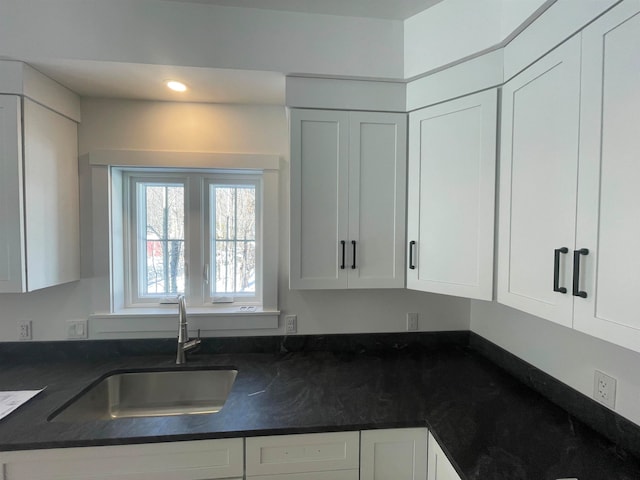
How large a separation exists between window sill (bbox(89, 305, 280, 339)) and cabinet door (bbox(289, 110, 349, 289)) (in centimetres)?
44

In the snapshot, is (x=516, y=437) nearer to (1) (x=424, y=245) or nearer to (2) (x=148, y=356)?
(1) (x=424, y=245)

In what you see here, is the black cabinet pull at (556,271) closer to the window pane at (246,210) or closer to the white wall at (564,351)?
the white wall at (564,351)

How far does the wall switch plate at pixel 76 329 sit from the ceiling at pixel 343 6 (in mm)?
1740

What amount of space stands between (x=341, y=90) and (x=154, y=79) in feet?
3.01

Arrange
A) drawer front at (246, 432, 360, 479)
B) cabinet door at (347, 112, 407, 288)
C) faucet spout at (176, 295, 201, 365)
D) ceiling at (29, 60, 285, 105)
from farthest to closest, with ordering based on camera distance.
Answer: faucet spout at (176, 295, 201, 365) < cabinet door at (347, 112, 407, 288) < ceiling at (29, 60, 285, 105) < drawer front at (246, 432, 360, 479)

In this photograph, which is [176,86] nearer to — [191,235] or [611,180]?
[191,235]

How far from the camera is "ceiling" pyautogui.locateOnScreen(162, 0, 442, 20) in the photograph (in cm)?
130

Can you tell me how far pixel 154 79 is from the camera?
4.67 ft

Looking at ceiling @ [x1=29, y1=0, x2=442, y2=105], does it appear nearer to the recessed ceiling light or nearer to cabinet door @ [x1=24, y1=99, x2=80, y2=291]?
the recessed ceiling light

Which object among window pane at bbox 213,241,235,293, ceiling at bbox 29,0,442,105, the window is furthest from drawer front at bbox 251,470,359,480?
ceiling at bbox 29,0,442,105

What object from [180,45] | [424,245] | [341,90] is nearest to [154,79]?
[180,45]

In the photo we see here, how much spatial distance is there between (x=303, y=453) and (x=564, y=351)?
3.69 feet

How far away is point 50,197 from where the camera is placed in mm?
1454

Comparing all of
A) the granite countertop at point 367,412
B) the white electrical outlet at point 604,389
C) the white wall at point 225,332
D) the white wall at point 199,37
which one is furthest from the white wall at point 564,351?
the white wall at point 199,37
